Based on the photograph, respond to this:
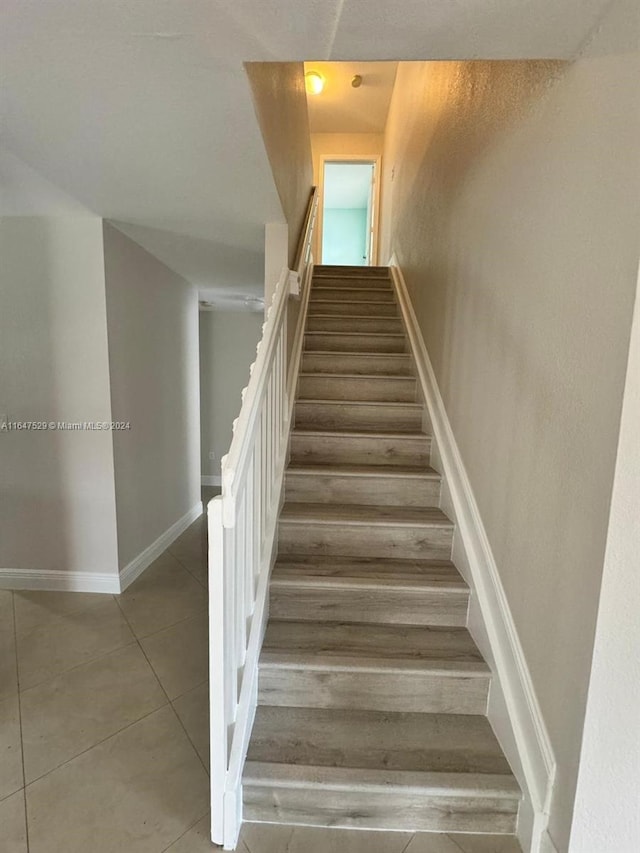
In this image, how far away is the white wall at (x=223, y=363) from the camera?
540 cm

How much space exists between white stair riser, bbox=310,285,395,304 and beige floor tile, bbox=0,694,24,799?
3218mm

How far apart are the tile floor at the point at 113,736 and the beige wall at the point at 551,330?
0.76 metres

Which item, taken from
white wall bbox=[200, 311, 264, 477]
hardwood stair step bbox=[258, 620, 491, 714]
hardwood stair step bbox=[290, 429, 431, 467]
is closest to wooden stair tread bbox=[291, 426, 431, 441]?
hardwood stair step bbox=[290, 429, 431, 467]

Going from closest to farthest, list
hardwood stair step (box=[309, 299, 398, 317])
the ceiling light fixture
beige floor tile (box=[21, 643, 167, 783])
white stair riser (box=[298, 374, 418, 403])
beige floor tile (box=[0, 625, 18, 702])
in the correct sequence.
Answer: beige floor tile (box=[21, 643, 167, 783]), beige floor tile (box=[0, 625, 18, 702]), white stair riser (box=[298, 374, 418, 403]), hardwood stair step (box=[309, 299, 398, 317]), the ceiling light fixture

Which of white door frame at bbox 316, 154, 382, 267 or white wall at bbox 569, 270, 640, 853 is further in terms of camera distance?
white door frame at bbox 316, 154, 382, 267

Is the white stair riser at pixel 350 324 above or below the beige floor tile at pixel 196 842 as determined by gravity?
above

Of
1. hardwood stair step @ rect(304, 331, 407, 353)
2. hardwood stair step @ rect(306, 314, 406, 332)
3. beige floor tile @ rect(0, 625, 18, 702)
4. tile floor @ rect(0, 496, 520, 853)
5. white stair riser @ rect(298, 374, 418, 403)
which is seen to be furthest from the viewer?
hardwood stair step @ rect(306, 314, 406, 332)

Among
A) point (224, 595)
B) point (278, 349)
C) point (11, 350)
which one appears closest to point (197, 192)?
point (278, 349)

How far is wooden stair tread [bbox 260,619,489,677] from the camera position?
1495 millimetres

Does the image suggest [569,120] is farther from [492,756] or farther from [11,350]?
[11,350]

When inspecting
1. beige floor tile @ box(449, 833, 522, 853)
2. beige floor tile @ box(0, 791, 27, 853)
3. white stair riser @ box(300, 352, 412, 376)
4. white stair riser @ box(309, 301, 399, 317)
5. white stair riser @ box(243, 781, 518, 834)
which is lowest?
beige floor tile @ box(0, 791, 27, 853)

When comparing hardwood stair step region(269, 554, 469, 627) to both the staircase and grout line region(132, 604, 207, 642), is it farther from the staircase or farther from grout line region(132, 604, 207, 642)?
grout line region(132, 604, 207, 642)

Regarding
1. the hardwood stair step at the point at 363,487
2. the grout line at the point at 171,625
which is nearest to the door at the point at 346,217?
the hardwood stair step at the point at 363,487

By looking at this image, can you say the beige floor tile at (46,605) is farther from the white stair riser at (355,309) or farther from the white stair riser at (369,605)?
the white stair riser at (355,309)
